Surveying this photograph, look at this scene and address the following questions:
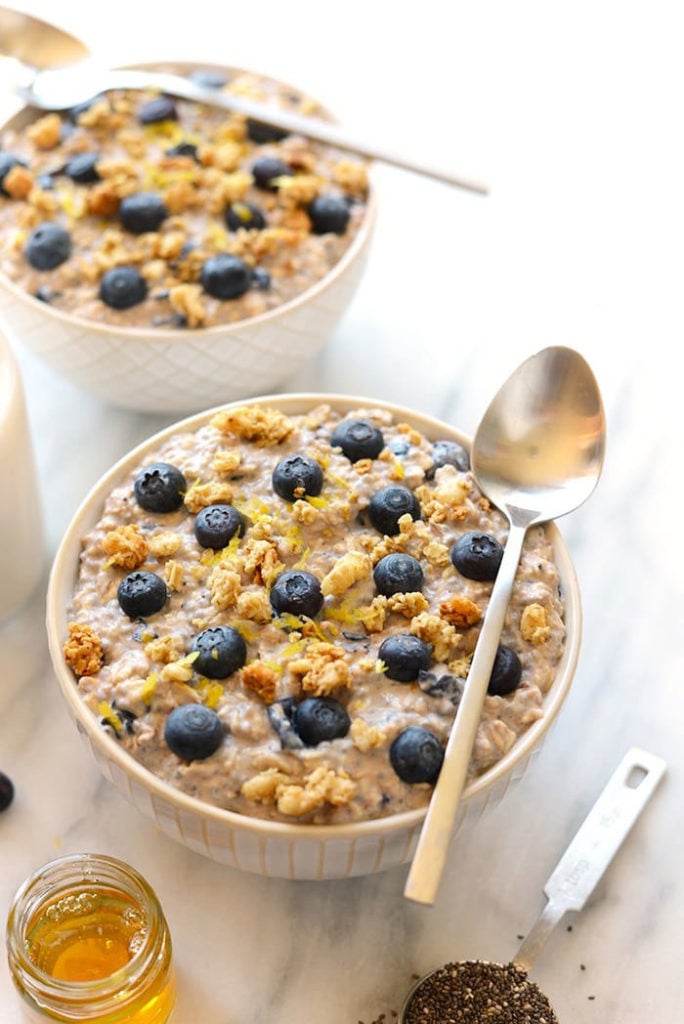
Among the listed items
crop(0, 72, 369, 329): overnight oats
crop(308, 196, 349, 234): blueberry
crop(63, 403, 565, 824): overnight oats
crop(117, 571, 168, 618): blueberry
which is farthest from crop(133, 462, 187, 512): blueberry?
crop(308, 196, 349, 234): blueberry

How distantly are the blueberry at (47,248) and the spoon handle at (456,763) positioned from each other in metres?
0.90

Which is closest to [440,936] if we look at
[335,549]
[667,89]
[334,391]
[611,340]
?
[335,549]

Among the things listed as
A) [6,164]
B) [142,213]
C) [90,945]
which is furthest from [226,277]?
[90,945]

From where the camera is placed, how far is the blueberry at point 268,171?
2154mm

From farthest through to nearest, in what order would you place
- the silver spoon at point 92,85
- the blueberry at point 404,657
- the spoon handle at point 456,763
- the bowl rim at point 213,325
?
1. the silver spoon at point 92,85
2. the bowl rim at point 213,325
3. the blueberry at point 404,657
4. the spoon handle at point 456,763

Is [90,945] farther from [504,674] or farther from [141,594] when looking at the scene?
[504,674]

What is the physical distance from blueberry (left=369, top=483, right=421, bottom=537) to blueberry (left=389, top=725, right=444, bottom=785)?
31 cm

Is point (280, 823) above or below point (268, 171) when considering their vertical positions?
below

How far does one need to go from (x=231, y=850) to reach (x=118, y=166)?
1.17 m

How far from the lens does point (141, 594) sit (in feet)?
5.33

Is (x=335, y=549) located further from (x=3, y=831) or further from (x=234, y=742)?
(x=3, y=831)

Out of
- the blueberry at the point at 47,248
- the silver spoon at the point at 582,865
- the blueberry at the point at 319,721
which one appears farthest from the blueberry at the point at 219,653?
the blueberry at the point at 47,248

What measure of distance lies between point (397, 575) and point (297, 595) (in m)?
0.13

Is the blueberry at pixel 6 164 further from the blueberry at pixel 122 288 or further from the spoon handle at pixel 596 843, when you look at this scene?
the spoon handle at pixel 596 843
